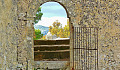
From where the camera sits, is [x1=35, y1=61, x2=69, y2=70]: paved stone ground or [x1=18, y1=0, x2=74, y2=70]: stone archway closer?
[x1=18, y1=0, x2=74, y2=70]: stone archway

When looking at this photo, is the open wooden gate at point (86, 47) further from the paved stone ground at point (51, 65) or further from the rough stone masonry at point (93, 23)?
the paved stone ground at point (51, 65)

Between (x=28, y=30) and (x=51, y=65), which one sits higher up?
(x=28, y=30)

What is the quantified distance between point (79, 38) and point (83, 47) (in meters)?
0.35

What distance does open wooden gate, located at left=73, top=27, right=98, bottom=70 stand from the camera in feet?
21.3

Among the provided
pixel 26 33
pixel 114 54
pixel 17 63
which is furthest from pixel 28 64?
Answer: pixel 114 54

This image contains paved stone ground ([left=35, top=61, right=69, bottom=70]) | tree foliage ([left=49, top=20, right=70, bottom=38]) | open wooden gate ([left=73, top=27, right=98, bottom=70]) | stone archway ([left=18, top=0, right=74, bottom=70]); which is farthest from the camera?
tree foliage ([left=49, top=20, right=70, bottom=38])

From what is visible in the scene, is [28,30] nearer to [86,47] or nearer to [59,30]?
[86,47]

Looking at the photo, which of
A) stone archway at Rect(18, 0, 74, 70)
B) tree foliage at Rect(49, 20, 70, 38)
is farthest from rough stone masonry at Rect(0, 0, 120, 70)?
tree foliage at Rect(49, 20, 70, 38)

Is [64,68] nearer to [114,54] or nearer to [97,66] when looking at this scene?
[97,66]

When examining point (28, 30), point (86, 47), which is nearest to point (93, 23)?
point (86, 47)

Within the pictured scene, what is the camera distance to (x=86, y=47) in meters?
6.51

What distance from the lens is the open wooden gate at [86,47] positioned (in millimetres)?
6488

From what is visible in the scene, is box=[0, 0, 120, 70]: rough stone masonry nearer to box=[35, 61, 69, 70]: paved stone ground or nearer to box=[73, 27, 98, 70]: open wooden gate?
box=[73, 27, 98, 70]: open wooden gate

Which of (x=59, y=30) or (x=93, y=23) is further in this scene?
(x=59, y=30)
